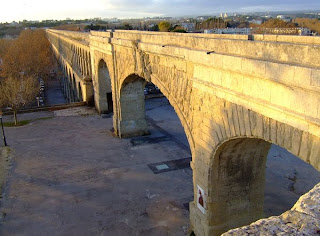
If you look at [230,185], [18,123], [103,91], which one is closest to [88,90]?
[103,91]

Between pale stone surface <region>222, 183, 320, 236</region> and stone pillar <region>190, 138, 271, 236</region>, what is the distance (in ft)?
15.4

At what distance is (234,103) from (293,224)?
4.02m

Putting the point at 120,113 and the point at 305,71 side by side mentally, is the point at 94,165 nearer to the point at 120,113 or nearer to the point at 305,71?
the point at 120,113

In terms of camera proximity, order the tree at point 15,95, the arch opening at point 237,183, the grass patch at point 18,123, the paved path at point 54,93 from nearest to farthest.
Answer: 1. the arch opening at point 237,183
2. the grass patch at point 18,123
3. the tree at point 15,95
4. the paved path at point 54,93

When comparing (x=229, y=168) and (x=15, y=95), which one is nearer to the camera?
(x=229, y=168)

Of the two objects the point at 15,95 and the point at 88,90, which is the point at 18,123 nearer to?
the point at 15,95

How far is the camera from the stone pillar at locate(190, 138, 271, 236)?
7.98 meters

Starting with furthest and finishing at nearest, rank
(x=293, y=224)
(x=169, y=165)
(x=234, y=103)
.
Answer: (x=169, y=165) → (x=234, y=103) → (x=293, y=224)

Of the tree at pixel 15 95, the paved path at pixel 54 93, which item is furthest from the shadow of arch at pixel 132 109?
the paved path at pixel 54 93

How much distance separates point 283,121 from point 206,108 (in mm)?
2593

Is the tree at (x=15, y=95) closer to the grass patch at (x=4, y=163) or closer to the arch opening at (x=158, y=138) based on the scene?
the grass patch at (x=4, y=163)

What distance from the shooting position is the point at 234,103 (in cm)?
652

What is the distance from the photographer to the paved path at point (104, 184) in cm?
995

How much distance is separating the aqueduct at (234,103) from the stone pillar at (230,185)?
0.03 meters
